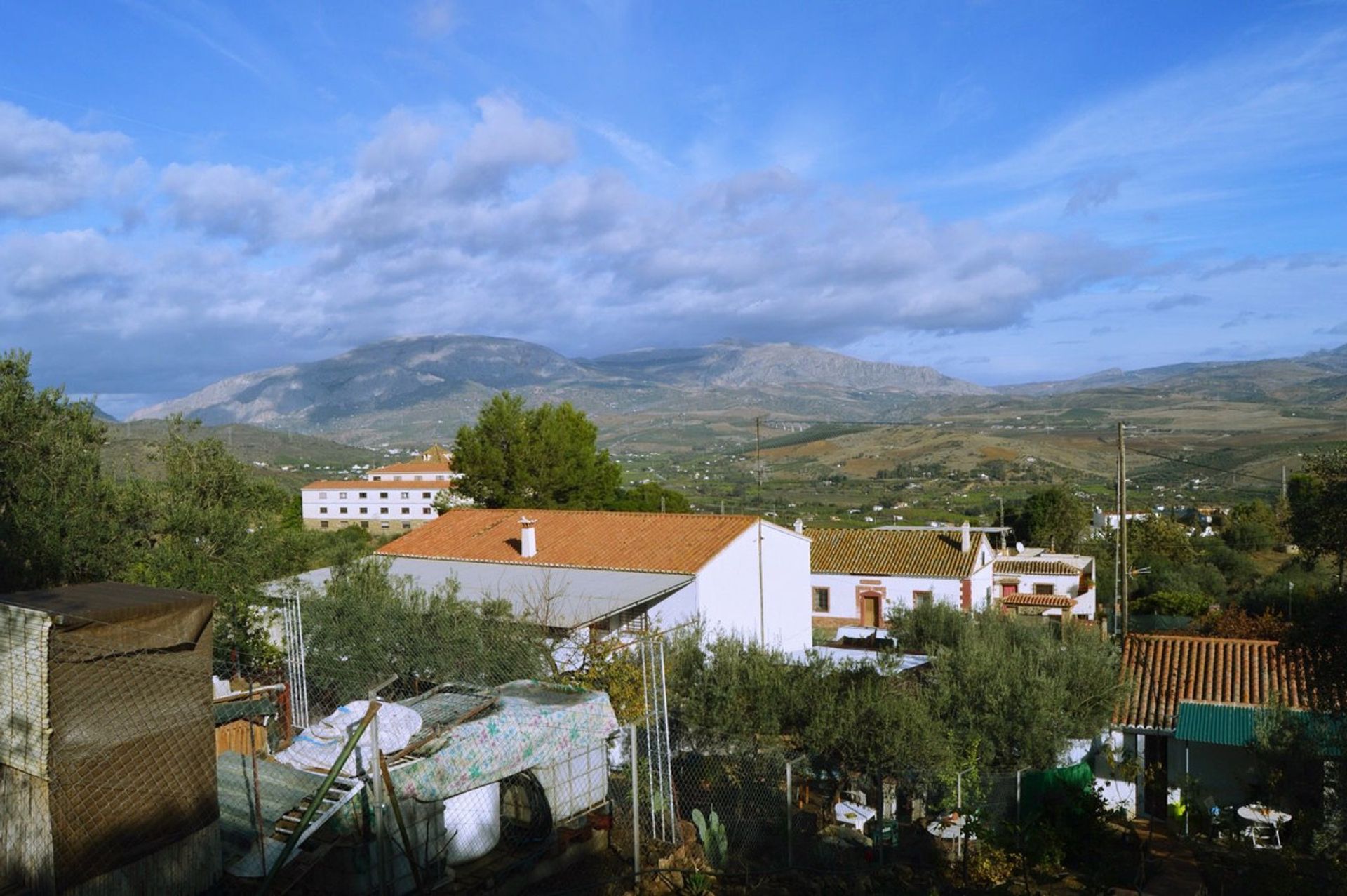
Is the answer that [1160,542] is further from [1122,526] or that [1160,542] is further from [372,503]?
[372,503]

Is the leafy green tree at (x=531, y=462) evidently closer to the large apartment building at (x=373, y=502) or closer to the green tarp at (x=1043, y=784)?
the green tarp at (x=1043, y=784)

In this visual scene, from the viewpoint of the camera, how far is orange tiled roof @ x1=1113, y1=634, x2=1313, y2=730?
14.0 metres

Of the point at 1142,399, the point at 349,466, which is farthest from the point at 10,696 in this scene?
the point at 1142,399

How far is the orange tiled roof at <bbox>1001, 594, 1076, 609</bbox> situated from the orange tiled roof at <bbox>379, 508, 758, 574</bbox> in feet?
43.6

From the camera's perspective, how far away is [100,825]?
4.92 meters

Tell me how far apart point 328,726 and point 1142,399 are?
555 ft

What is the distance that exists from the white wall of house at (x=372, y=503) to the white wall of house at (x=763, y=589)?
68.4 m

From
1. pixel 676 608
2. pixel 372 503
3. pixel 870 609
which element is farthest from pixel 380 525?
pixel 676 608

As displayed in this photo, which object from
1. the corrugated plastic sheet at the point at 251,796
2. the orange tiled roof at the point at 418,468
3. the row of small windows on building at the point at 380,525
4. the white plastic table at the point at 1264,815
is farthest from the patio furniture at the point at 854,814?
the orange tiled roof at the point at 418,468

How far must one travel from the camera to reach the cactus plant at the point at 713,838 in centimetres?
764

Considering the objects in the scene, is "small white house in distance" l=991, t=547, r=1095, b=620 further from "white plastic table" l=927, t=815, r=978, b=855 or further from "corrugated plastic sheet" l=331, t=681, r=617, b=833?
"corrugated plastic sheet" l=331, t=681, r=617, b=833

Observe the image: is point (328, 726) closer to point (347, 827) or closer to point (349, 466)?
point (347, 827)

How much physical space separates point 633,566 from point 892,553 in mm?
12671

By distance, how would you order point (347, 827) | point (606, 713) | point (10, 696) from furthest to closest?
point (606, 713)
point (347, 827)
point (10, 696)
